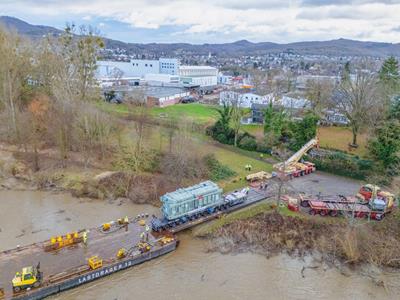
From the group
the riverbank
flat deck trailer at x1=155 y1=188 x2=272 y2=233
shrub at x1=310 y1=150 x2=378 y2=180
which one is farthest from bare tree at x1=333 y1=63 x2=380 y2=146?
flat deck trailer at x1=155 y1=188 x2=272 y2=233

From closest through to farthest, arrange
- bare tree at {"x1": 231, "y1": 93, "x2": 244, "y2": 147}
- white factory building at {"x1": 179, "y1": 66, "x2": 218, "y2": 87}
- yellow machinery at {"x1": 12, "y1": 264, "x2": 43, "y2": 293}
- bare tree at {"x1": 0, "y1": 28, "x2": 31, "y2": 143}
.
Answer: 1. yellow machinery at {"x1": 12, "y1": 264, "x2": 43, "y2": 293}
2. bare tree at {"x1": 0, "y1": 28, "x2": 31, "y2": 143}
3. bare tree at {"x1": 231, "y1": 93, "x2": 244, "y2": 147}
4. white factory building at {"x1": 179, "y1": 66, "x2": 218, "y2": 87}

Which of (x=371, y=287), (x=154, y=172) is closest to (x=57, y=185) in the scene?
(x=154, y=172)

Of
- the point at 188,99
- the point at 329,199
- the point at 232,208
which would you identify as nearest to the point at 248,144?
the point at 329,199

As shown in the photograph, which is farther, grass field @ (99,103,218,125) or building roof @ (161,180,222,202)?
grass field @ (99,103,218,125)

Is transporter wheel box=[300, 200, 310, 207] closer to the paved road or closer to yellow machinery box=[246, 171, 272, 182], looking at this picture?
the paved road

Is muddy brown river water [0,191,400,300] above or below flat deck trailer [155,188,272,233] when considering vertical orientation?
below

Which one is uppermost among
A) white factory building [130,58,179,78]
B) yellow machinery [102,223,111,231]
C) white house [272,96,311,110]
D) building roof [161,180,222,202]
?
white factory building [130,58,179,78]

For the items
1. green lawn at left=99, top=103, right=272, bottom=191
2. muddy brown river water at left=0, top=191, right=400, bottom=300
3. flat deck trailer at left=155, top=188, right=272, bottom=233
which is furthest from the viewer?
green lawn at left=99, top=103, right=272, bottom=191
